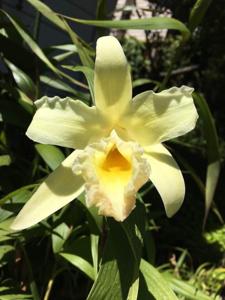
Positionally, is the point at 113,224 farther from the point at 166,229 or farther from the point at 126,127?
the point at 166,229

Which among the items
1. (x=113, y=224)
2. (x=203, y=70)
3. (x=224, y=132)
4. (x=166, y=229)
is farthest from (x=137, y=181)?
(x=203, y=70)

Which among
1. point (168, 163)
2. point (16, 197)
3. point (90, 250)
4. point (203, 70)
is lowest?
point (203, 70)

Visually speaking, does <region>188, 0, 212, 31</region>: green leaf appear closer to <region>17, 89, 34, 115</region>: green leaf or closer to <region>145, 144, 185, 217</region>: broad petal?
<region>145, 144, 185, 217</region>: broad petal

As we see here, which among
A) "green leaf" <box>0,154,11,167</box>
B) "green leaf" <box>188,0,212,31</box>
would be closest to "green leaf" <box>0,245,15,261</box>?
"green leaf" <box>0,154,11,167</box>

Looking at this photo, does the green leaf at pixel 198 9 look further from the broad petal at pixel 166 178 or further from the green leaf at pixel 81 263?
the green leaf at pixel 81 263

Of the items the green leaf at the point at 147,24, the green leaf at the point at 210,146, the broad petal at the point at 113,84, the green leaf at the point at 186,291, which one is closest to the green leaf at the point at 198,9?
the green leaf at the point at 147,24

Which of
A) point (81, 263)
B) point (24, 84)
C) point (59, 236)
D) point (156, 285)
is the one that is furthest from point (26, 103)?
point (156, 285)
